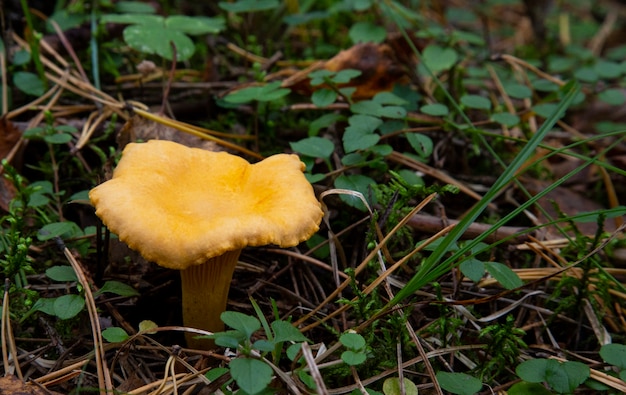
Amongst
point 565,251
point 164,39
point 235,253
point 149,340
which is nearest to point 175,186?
point 235,253

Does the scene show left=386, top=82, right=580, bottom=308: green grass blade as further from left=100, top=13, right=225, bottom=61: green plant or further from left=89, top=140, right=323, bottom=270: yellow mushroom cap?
left=100, top=13, right=225, bottom=61: green plant

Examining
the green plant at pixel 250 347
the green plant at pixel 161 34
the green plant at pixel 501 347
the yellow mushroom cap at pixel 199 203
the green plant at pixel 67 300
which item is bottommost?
the green plant at pixel 501 347

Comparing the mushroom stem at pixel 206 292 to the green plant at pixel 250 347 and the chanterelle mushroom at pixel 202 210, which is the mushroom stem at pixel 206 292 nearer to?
the chanterelle mushroom at pixel 202 210

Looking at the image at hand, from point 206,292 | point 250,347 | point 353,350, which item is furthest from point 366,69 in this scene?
point 250,347

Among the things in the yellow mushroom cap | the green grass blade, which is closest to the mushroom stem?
the yellow mushroom cap

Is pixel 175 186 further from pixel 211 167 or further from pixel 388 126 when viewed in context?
pixel 388 126

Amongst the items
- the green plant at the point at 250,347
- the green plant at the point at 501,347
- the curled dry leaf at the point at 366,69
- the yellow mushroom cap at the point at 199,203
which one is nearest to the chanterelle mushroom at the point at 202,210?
the yellow mushroom cap at the point at 199,203

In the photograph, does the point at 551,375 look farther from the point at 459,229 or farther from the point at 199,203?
the point at 199,203
